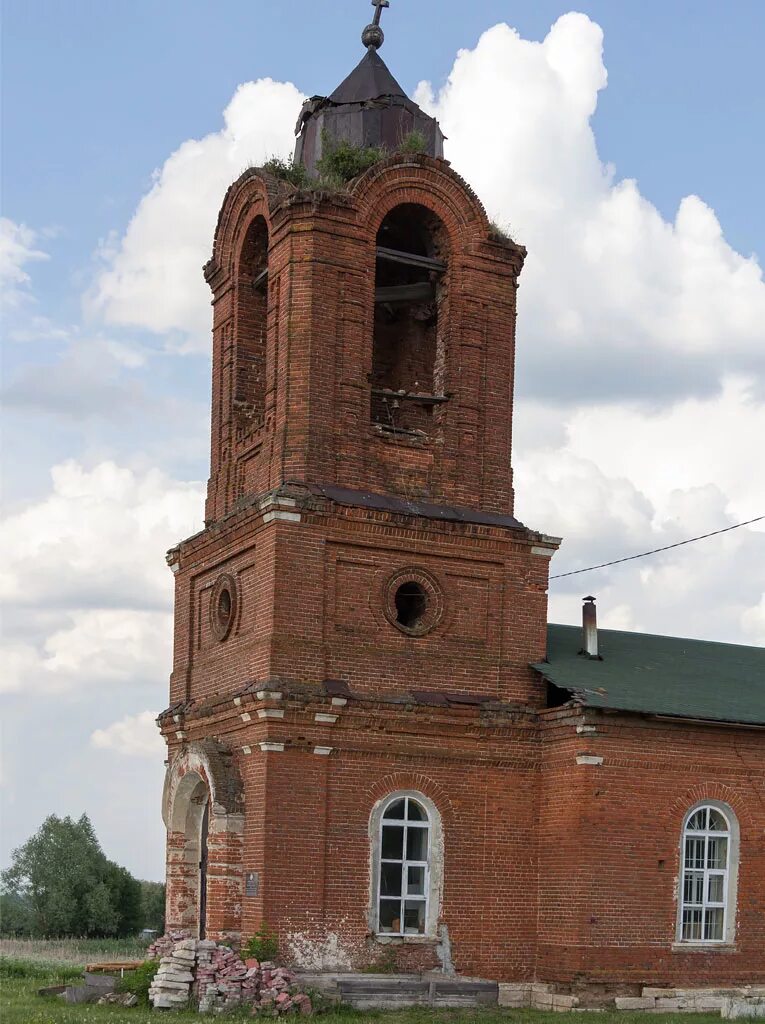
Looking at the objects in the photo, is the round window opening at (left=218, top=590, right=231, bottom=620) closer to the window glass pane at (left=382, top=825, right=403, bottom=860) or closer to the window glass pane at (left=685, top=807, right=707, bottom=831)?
the window glass pane at (left=382, top=825, right=403, bottom=860)

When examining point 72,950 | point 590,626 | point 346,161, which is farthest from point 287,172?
point 72,950

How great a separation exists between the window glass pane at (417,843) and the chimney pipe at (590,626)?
405cm

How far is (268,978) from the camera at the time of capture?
18406 millimetres

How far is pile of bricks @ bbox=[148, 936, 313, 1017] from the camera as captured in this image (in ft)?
59.5

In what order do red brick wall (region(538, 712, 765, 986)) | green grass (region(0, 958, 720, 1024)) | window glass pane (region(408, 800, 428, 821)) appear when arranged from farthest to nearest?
1. window glass pane (region(408, 800, 428, 821))
2. red brick wall (region(538, 712, 765, 986))
3. green grass (region(0, 958, 720, 1024))

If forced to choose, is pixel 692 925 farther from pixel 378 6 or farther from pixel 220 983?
pixel 378 6

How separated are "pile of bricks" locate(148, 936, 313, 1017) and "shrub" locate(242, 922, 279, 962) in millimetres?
151

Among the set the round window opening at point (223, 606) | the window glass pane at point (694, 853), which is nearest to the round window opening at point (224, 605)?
the round window opening at point (223, 606)

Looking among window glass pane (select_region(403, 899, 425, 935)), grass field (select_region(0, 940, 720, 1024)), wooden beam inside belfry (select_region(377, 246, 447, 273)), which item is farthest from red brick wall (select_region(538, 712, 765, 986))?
wooden beam inside belfry (select_region(377, 246, 447, 273))

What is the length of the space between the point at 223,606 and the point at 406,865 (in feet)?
15.4

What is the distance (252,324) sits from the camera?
2352cm

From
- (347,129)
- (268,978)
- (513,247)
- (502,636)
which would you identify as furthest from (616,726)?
(347,129)

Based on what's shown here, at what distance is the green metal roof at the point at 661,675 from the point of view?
2062 cm

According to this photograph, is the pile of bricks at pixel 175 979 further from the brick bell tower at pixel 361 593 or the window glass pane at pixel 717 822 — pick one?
the window glass pane at pixel 717 822
